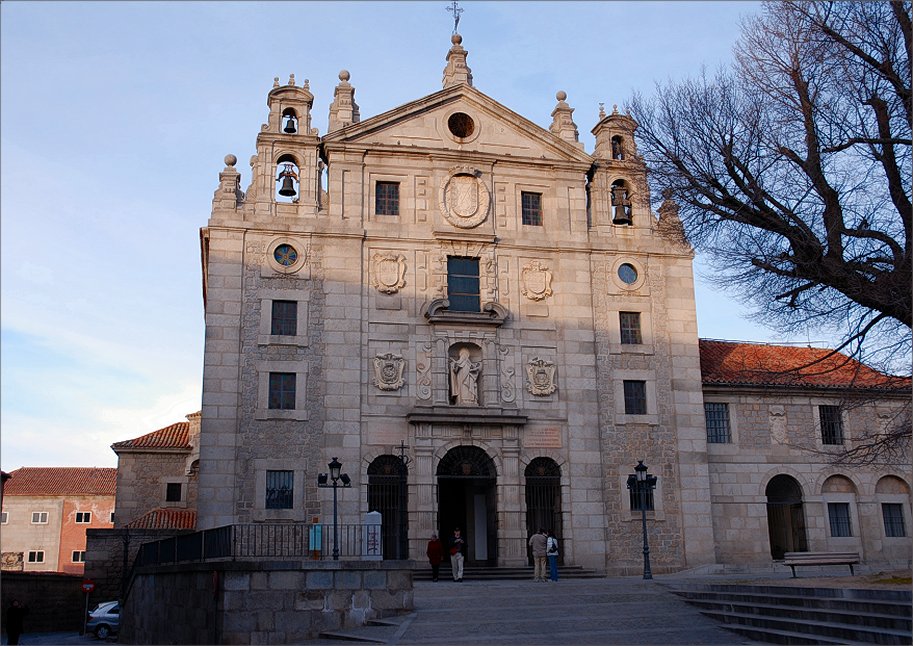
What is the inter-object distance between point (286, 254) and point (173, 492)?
47.3 ft

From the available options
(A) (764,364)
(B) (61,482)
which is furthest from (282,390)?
(B) (61,482)

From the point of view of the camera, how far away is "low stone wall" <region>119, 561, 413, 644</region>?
60.6 feet

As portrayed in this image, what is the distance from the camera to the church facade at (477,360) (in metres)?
28.8

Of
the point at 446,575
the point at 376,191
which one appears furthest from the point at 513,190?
the point at 446,575

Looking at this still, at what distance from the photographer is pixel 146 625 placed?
24.7 m

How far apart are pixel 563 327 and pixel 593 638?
50.2ft

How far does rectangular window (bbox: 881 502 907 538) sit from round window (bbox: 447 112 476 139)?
19.7m

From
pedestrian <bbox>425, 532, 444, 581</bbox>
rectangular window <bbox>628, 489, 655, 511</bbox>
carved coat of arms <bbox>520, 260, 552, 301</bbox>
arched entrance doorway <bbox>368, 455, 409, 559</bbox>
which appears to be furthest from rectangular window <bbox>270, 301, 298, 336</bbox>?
rectangular window <bbox>628, 489, 655, 511</bbox>

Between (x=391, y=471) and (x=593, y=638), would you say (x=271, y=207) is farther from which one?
(x=593, y=638)

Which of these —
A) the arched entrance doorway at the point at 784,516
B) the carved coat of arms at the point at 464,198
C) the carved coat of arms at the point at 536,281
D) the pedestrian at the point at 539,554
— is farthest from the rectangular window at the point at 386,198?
the arched entrance doorway at the point at 784,516

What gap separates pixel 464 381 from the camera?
3009 cm

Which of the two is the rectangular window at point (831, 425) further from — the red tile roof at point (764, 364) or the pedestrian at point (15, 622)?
the pedestrian at point (15, 622)

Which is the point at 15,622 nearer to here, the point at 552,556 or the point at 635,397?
the point at 552,556

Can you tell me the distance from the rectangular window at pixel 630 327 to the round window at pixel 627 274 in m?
1.13
